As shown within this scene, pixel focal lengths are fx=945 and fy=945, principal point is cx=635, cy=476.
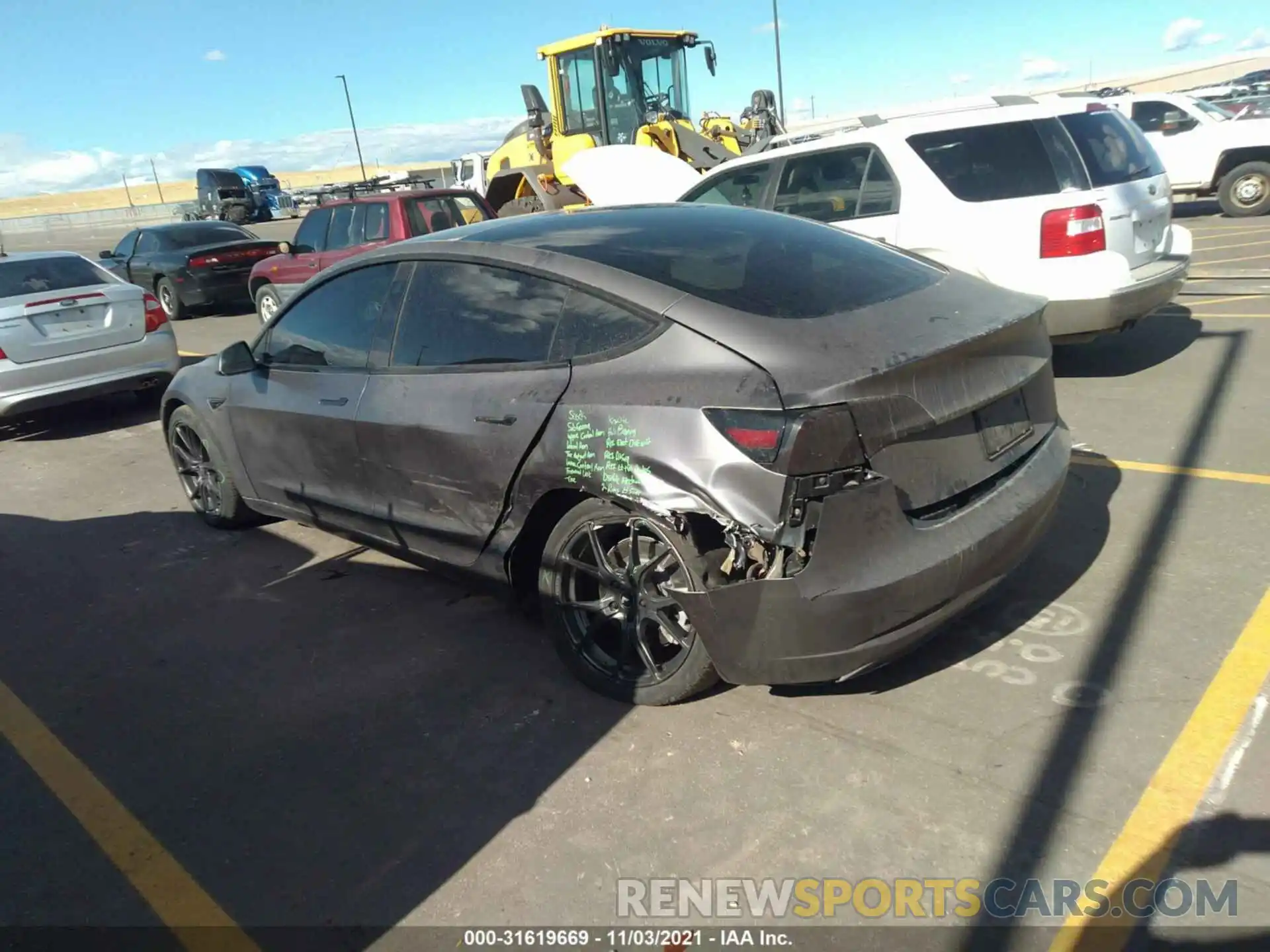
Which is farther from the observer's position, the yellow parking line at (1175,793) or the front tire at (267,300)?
the front tire at (267,300)

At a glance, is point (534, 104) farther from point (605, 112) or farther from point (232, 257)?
point (232, 257)

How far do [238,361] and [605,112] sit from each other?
1078 cm

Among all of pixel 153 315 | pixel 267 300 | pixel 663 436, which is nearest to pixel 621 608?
pixel 663 436

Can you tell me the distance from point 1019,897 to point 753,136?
604 inches

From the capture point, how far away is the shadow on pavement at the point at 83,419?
8.59 meters

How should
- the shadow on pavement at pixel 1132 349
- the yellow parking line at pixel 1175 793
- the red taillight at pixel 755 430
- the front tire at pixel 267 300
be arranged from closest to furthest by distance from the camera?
the yellow parking line at pixel 1175 793, the red taillight at pixel 755 430, the shadow on pavement at pixel 1132 349, the front tire at pixel 267 300

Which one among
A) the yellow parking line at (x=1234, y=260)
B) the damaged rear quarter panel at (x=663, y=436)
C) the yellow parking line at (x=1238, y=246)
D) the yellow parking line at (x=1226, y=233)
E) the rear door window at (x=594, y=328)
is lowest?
the yellow parking line at (x=1226, y=233)

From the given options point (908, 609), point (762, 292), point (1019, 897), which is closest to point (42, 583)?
point (762, 292)

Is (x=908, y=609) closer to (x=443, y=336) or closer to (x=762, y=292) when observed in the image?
(x=762, y=292)

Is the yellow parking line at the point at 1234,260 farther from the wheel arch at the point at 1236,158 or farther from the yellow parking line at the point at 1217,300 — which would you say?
the wheel arch at the point at 1236,158

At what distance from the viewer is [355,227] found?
11617 millimetres

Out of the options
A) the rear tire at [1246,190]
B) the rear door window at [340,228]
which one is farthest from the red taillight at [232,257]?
the rear tire at [1246,190]

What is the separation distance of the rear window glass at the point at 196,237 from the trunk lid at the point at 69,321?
7.22 meters

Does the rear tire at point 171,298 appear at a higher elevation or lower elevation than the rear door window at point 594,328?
lower
